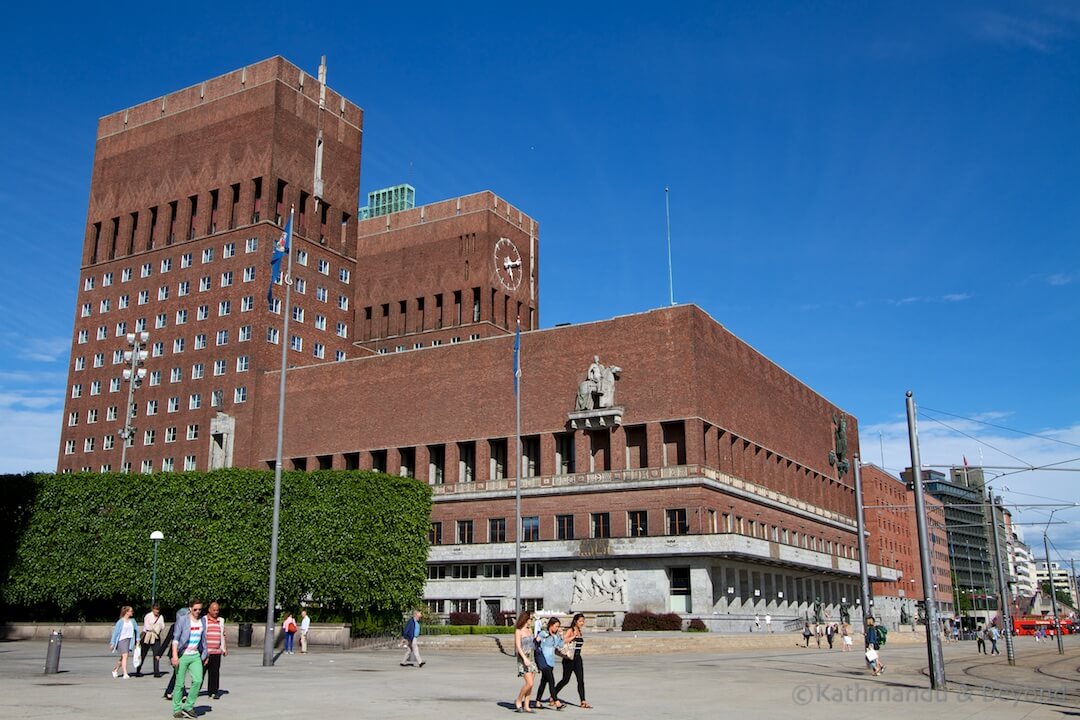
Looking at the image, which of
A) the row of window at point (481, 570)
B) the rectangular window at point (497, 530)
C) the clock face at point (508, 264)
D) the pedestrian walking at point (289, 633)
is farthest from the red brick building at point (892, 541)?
the pedestrian walking at point (289, 633)

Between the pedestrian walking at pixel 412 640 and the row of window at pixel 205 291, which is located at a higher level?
the row of window at pixel 205 291

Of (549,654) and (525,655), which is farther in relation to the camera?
(549,654)

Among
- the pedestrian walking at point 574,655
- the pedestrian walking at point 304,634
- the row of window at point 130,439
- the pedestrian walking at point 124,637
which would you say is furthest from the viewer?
the row of window at point 130,439

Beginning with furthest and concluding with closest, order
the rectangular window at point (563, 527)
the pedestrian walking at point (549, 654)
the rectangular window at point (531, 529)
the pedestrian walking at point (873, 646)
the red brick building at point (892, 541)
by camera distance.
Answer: the red brick building at point (892, 541) → the rectangular window at point (531, 529) → the rectangular window at point (563, 527) → the pedestrian walking at point (873, 646) → the pedestrian walking at point (549, 654)

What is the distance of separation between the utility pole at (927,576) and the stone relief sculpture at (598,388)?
4341 centimetres

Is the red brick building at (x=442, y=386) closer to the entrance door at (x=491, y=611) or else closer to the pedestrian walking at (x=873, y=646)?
the entrance door at (x=491, y=611)

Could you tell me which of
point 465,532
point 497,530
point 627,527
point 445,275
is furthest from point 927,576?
point 445,275

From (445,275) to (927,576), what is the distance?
90.6 metres

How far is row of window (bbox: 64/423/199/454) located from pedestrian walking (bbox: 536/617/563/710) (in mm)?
72794

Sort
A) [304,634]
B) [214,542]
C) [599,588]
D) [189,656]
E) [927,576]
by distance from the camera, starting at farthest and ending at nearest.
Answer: [599,588], [214,542], [304,634], [927,576], [189,656]

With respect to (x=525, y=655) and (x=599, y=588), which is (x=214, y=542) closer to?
(x=599, y=588)

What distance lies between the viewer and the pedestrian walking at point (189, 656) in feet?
54.7

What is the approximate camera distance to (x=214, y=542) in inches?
1843

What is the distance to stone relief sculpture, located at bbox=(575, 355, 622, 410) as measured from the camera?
69.2 metres
